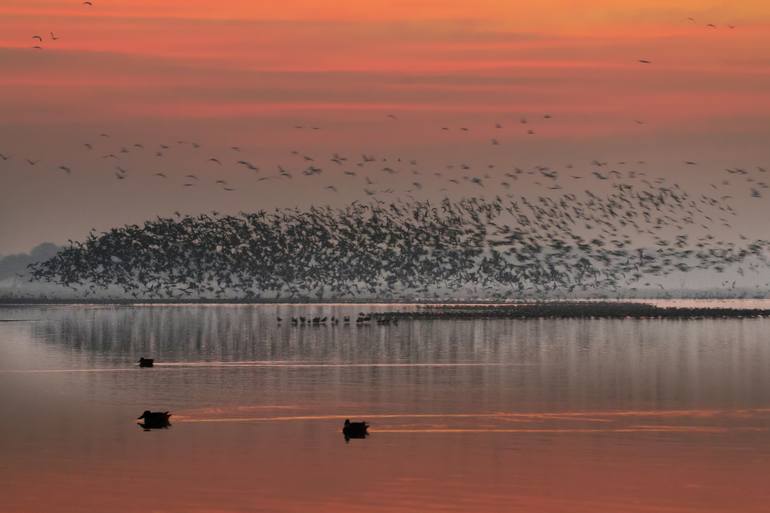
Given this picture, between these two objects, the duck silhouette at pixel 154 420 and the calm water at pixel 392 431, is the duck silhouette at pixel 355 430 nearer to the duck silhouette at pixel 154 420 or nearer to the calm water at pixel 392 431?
the calm water at pixel 392 431

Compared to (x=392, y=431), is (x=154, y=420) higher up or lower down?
higher up

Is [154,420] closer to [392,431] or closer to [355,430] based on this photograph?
[355,430]

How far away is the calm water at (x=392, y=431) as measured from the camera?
124ft

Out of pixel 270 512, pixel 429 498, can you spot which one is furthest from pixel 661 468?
pixel 270 512

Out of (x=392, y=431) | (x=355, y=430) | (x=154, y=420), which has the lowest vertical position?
(x=392, y=431)

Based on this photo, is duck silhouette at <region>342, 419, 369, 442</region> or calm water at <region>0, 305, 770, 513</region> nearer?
calm water at <region>0, 305, 770, 513</region>

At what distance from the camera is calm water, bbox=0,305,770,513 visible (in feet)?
124

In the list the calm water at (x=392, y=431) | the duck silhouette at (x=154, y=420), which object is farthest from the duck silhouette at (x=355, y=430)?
the duck silhouette at (x=154, y=420)

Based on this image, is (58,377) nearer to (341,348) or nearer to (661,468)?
(341,348)

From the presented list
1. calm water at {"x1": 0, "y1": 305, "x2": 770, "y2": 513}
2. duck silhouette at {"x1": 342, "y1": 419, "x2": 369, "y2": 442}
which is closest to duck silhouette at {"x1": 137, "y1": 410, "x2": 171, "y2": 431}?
calm water at {"x1": 0, "y1": 305, "x2": 770, "y2": 513}

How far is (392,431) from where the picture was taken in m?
50.5

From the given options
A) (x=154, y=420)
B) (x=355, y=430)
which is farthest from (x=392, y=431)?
(x=154, y=420)

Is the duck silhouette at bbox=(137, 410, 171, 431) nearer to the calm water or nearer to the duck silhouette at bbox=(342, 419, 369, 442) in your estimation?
the calm water

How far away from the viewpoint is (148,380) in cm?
7269
